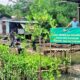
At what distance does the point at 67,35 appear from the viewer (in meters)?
19.8

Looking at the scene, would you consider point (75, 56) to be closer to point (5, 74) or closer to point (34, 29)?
point (5, 74)

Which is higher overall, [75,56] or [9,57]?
[9,57]

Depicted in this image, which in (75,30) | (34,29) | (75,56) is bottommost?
(75,56)

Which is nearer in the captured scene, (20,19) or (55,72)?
(55,72)

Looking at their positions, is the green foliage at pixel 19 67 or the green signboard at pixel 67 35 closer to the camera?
the green foliage at pixel 19 67

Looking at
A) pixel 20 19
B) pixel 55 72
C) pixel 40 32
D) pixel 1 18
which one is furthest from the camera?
pixel 1 18

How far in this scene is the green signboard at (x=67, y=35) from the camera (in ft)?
64.9

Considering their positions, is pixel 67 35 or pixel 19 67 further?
pixel 67 35

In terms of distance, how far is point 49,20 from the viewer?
965cm

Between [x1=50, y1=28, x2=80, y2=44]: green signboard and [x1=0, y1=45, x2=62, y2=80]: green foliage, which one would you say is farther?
[x1=50, y1=28, x2=80, y2=44]: green signboard

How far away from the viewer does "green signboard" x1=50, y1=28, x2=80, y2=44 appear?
19781 mm

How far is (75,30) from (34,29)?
413 inches

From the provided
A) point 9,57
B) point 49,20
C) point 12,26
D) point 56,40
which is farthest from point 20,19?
point 49,20

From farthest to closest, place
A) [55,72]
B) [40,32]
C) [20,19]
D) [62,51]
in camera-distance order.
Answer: [20,19], [62,51], [55,72], [40,32]
